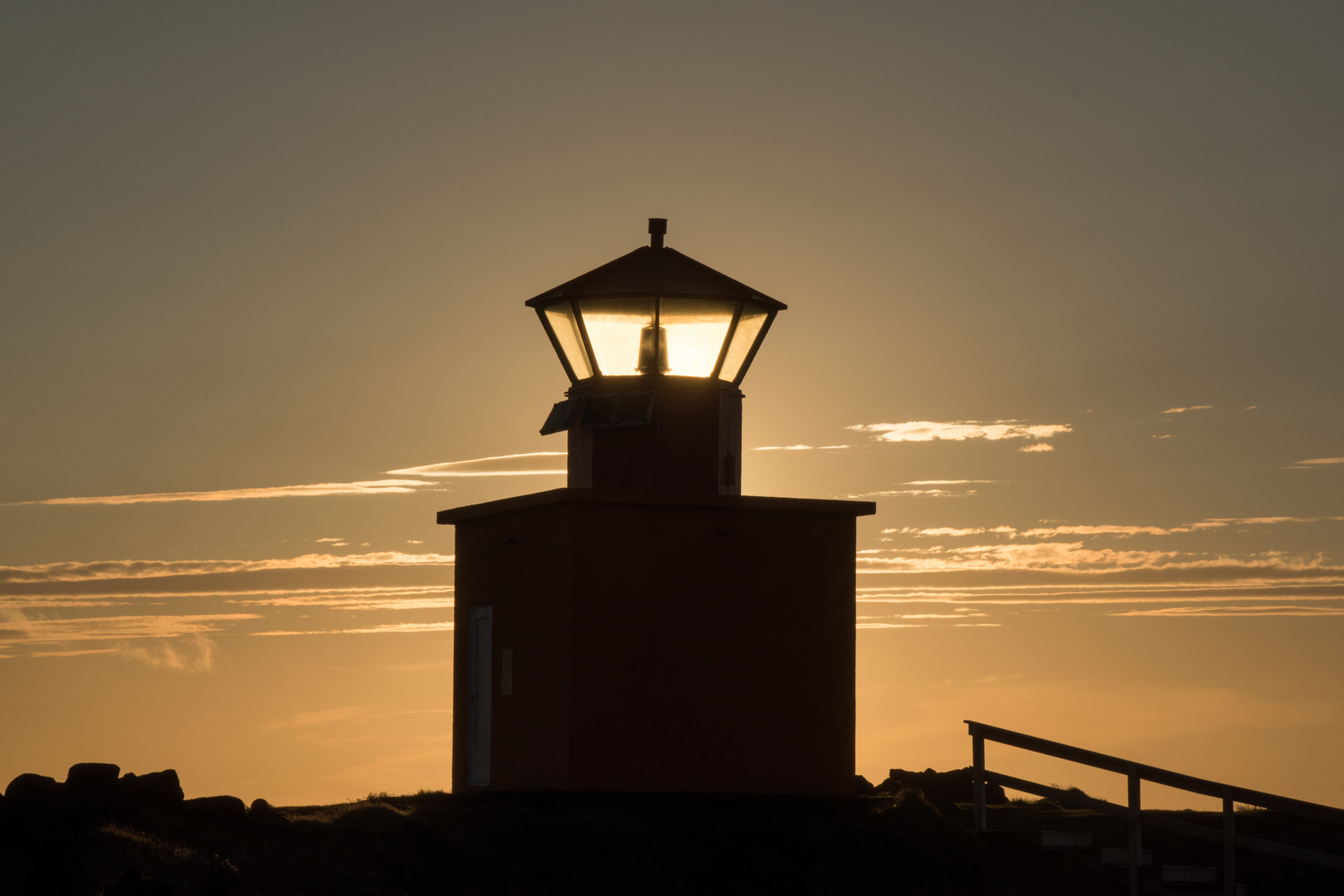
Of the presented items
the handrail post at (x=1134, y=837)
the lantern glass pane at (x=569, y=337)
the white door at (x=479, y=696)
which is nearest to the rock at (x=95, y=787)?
the white door at (x=479, y=696)

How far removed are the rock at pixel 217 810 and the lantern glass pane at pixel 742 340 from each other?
24.7 feet

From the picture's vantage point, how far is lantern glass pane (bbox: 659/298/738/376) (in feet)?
54.2

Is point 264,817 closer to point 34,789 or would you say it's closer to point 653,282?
point 34,789

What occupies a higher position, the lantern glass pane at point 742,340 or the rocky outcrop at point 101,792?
the lantern glass pane at point 742,340

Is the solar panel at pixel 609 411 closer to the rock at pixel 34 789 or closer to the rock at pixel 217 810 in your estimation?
the rock at pixel 217 810

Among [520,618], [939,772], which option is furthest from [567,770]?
[939,772]

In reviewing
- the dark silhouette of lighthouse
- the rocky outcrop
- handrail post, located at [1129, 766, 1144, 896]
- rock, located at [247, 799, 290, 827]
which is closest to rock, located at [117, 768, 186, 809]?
the rocky outcrop

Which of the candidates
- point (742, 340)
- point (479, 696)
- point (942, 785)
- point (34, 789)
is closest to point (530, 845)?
point (34, 789)

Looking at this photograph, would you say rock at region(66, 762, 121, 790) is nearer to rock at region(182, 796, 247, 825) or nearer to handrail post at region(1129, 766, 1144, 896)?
rock at region(182, 796, 247, 825)

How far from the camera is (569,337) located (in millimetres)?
16922

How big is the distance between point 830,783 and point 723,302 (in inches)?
218

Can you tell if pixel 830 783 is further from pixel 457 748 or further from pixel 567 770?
pixel 457 748

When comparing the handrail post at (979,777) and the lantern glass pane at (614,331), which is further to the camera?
the lantern glass pane at (614,331)

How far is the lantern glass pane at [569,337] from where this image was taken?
55.1ft
